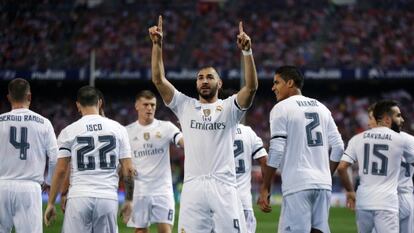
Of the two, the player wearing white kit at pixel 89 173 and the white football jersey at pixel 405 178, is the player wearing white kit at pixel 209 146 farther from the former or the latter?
the white football jersey at pixel 405 178

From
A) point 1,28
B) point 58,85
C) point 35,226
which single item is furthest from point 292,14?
point 35,226

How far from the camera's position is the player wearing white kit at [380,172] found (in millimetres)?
9039

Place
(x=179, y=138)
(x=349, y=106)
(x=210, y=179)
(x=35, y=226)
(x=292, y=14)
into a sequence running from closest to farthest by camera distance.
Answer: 1. (x=210, y=179)
2. (x=35, y=226)
3. (x=179, y=138)
4. (x=349, y=106)
5. (x=292, y=14)

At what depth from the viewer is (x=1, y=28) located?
38.1 m

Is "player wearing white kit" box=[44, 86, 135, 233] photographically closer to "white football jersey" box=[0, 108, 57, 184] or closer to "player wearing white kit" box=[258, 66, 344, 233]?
"white football jersey" box=[0, 108, 57, 184]

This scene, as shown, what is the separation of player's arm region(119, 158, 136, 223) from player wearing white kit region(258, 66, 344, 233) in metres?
1.50

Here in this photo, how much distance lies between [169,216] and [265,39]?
25.4m

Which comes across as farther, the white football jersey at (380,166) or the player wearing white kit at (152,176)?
the player wearing white kit at (152,176)

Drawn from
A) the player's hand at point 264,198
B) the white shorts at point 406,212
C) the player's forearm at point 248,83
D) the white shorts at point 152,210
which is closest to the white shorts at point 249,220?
the white shorts at point 152,210

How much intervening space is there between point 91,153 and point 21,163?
1.01m

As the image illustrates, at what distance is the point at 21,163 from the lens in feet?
28.8

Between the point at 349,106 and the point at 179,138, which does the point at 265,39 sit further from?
the point at 179,138

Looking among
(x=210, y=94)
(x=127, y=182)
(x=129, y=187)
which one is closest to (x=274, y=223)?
(x=129, y=187)

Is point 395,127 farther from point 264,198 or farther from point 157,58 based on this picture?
point 157,58
